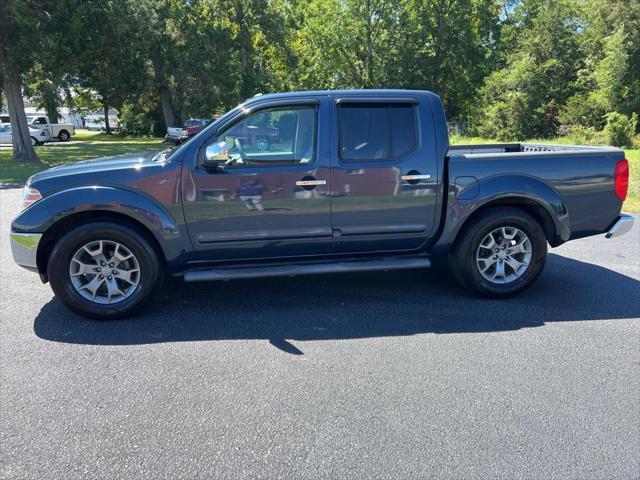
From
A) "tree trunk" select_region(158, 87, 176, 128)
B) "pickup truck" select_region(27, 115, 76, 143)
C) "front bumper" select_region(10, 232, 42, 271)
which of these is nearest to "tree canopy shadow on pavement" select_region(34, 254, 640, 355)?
"front bumper" select_region(10, 232, 42, 271)

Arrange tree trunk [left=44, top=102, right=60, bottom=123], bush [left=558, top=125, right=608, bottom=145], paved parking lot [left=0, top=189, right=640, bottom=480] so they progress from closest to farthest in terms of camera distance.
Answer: paved parking lot [left=0, top=189, right=640, bottom=480] → bush [left=558, top=125, right=608, bottom=145] → tree trunk [left=44, top=102, right=60, bottom=123]

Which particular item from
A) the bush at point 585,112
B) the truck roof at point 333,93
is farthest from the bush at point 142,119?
the truck roof at point 333,93

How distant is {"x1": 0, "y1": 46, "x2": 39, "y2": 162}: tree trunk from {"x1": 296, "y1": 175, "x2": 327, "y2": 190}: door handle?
17.1 m

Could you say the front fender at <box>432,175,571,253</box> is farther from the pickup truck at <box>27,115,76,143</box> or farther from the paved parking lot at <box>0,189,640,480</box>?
the pickup truck at <box>27,115,76,143</box>

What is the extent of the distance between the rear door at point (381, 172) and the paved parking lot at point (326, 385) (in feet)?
2.24

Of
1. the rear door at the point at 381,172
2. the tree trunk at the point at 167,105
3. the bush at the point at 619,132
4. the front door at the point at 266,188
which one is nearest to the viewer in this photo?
the front door at the point at 266,188

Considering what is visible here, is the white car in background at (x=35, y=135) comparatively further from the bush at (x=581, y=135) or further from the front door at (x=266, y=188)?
the front door at (x=266, y=188)

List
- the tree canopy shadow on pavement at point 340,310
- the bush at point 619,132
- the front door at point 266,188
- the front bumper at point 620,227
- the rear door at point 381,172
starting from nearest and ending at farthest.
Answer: the tree canopy shadow on pavement at point 340,310 < the front door at point 266,188 < the rear door at point 381,172 < the front bumper at point 620,227 < the bush at point 619,132

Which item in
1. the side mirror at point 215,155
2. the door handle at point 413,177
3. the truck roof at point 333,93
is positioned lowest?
the door handle at point 413,177

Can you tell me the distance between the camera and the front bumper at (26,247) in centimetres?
425

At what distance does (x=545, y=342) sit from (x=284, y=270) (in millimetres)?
2251

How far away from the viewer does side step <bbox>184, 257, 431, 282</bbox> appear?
4449 millimetres

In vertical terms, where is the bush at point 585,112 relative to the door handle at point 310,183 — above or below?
below

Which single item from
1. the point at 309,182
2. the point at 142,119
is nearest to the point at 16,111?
the point at 309,182
